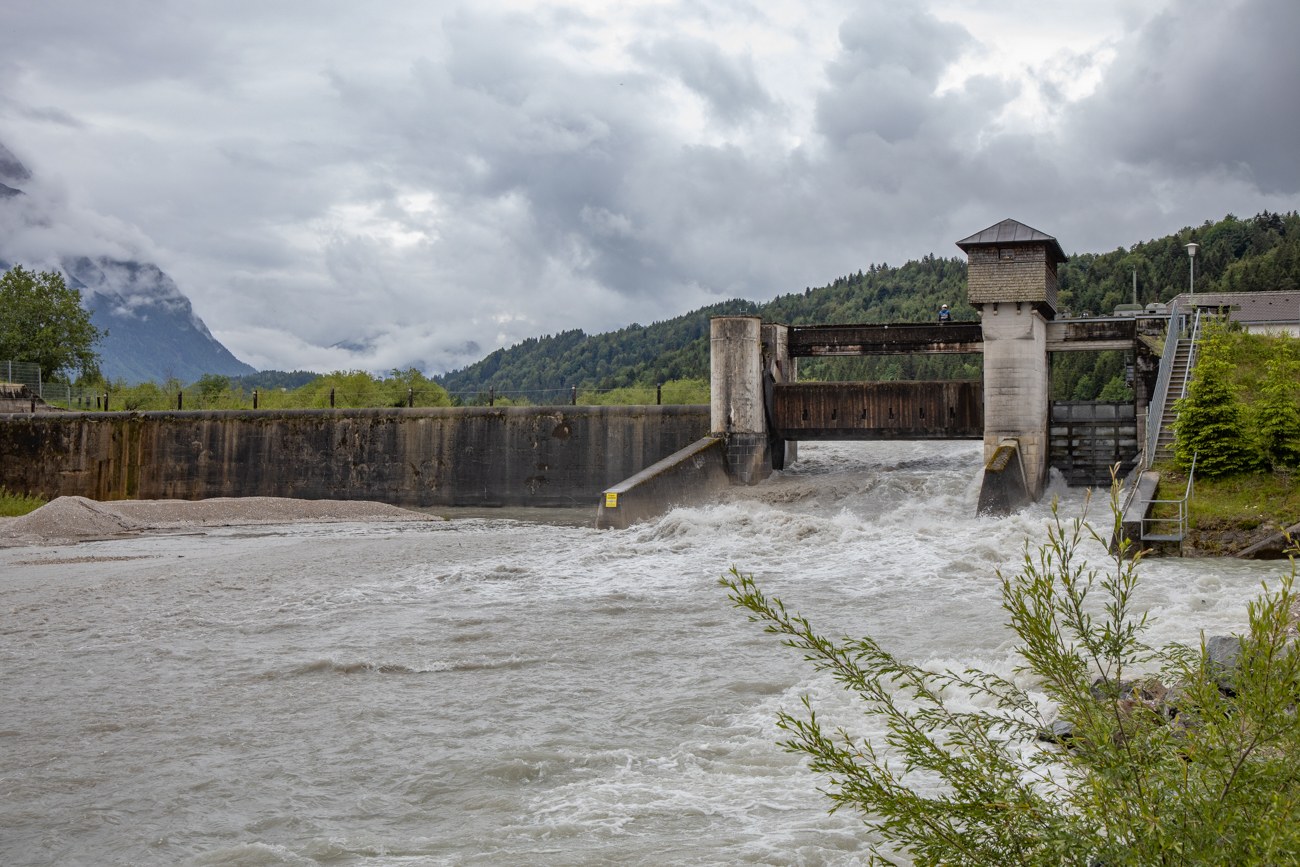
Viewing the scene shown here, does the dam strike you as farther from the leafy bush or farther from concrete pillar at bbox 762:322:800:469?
the leafy bush

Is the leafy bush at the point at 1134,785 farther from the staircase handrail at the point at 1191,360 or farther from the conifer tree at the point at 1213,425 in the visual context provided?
the staircase handrail at the point at 1191,360

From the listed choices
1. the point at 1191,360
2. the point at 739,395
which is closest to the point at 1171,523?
the point at 1191,360

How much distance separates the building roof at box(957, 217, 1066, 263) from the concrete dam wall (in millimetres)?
8251

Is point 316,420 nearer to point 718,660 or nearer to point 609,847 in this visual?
point 718,660

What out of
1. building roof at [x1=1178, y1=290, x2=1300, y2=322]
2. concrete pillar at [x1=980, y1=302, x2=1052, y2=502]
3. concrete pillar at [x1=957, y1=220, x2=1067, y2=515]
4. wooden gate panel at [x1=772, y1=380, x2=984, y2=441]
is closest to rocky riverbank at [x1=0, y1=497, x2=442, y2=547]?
wooden gate panel at [x1=772, y1=380, x2=984, y2=441]

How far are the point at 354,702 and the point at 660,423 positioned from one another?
19.5 m

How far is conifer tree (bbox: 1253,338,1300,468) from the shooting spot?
Result: 16.4m

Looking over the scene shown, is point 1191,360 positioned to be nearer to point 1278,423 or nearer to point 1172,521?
point 1278,423

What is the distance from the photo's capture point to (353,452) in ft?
97.0

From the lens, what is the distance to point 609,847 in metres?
5.13

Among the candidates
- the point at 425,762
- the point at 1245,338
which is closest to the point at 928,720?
the point at 425,762

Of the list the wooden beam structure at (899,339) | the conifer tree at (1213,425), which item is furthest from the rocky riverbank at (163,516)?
the conifer tree at (1213,425)

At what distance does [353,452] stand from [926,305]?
78792mm

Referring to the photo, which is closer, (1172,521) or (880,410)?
(1172,521)
